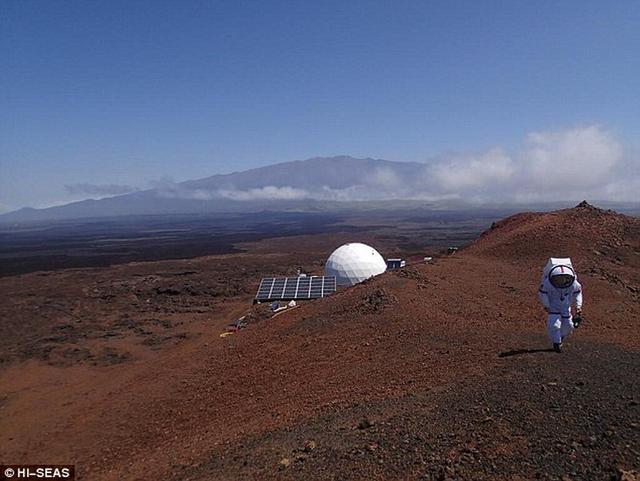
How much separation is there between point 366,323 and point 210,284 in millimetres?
35589

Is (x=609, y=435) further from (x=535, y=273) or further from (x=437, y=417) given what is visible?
(x=535, y=273)

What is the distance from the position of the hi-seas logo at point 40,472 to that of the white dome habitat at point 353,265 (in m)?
22.8

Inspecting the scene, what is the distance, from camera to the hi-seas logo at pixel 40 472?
1079cm

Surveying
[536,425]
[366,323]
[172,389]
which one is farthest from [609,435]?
[172,389]

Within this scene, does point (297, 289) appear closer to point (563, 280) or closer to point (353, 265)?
point (353, 265)

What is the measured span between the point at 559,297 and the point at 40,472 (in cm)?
1325

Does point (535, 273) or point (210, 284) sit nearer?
point (535, 273)

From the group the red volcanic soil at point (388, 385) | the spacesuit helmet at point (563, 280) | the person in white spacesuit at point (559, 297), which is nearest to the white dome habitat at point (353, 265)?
the red volcanic soil at point (388, 385)

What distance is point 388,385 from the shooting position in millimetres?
11203

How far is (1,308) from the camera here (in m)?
43.1

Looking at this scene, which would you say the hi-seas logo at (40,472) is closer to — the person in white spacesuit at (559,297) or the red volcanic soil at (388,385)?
the red volcanic soil at (388,385)

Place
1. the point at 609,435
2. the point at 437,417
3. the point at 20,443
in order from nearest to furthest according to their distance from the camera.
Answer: the point at 609,435, the point at 437,417, the point at 20,443

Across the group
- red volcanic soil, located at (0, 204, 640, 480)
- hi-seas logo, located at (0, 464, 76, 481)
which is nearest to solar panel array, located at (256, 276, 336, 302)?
red volcanic soil, located at (0, 204, 640, 480)

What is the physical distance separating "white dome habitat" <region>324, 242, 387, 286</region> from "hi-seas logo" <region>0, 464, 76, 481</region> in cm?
2283
